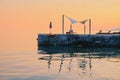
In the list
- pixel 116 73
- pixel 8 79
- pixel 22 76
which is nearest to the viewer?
pixel 8 79

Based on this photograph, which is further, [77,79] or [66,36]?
[66,36]

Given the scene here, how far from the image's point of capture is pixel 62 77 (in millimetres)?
33969

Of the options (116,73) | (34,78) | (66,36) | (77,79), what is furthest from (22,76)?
(66,36)

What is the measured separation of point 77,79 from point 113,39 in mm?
72761

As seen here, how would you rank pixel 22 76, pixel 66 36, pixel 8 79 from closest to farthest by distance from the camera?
pixel 8 79, pixel 22 76, pixel 66 36

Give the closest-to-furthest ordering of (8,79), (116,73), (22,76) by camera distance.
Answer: (8,79), (22,76), (116,73)

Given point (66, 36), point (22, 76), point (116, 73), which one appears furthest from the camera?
point (66, 36)

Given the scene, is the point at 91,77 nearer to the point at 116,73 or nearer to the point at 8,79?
the point at 116,73

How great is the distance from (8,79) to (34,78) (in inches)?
87.6

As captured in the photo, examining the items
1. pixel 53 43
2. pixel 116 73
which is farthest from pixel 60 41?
pixel 116 73

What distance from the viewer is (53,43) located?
10462 cm

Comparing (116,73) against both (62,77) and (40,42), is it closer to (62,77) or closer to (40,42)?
(62,77)

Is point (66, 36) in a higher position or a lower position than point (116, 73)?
higher

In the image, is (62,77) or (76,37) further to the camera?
(76,37)
